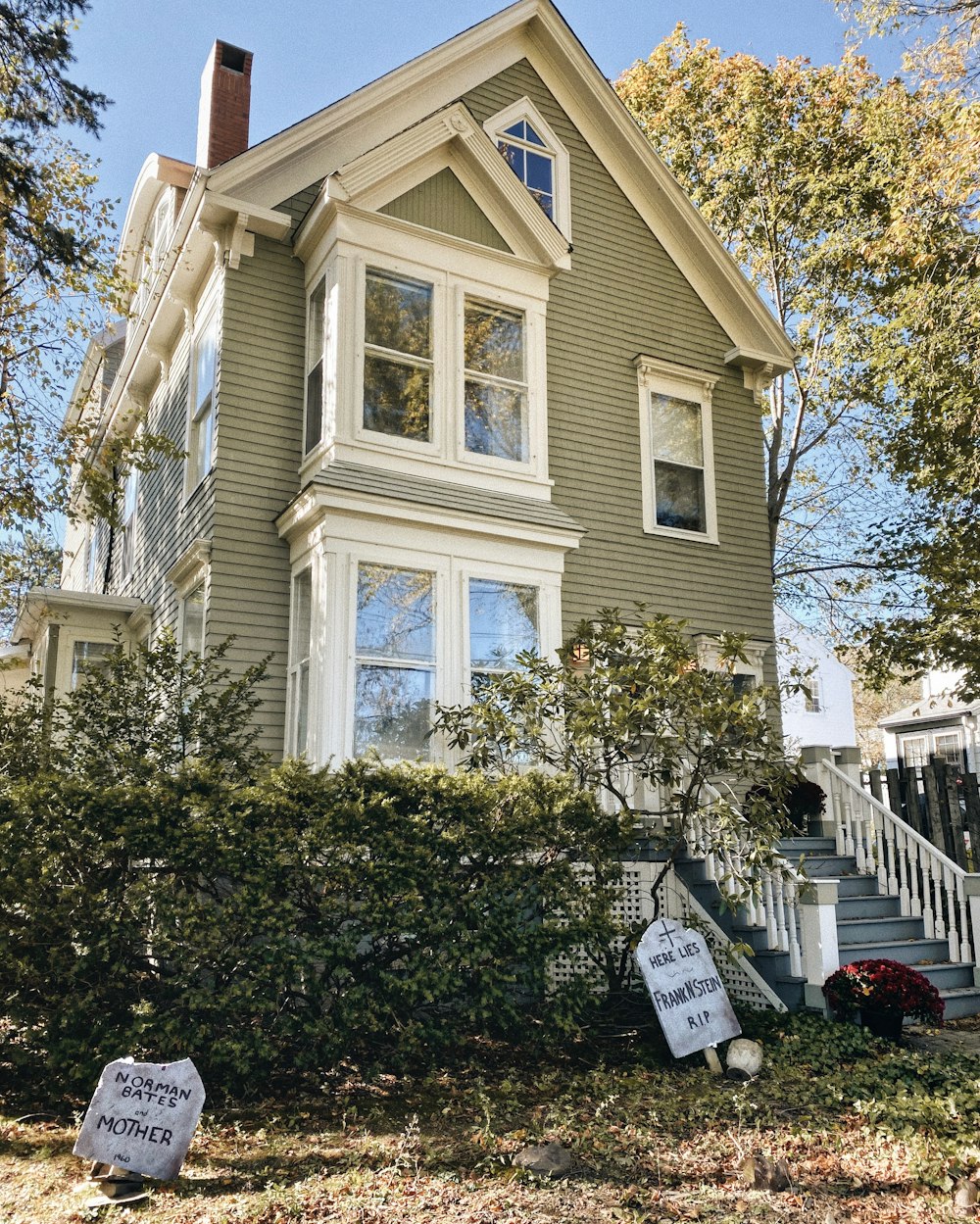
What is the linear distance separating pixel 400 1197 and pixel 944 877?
6323 millimetres

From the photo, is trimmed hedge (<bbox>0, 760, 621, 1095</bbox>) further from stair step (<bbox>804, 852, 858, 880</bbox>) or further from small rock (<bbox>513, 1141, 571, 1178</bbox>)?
stair step (<bbox>804, 852, 858, 880</bbox>)

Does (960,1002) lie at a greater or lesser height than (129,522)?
lesser

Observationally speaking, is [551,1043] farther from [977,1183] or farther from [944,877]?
[944,877]

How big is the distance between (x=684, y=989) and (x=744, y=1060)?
599mm

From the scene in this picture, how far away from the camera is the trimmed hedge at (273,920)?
5.80m

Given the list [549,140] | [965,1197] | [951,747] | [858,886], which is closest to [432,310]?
[549,140]

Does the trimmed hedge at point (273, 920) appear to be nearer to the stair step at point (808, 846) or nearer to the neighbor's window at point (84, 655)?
the stair step at point (808, 846)

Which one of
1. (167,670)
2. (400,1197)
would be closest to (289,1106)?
(400,1197)

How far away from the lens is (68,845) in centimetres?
594

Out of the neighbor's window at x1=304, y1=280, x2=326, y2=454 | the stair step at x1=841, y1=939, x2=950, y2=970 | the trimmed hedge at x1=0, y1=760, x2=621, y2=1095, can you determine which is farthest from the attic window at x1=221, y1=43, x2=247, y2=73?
the stair step at x1=841, y1=939, x2=950, y2=970

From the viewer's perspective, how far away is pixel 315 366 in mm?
10328

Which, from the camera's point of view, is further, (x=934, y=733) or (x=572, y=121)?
(x=934, y=733)

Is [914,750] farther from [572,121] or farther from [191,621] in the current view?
[191,621]

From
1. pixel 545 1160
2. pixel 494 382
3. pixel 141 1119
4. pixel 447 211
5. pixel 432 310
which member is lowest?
pixel 545 1160
